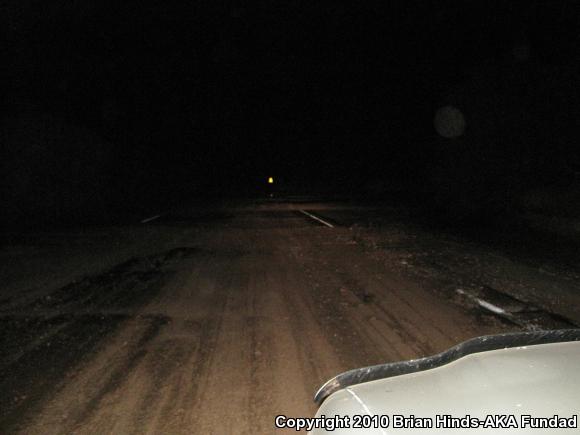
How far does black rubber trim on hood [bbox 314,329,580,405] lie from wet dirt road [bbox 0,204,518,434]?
1.73 metres

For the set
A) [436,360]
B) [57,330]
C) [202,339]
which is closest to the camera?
[436,360]

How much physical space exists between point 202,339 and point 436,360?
4306 mm

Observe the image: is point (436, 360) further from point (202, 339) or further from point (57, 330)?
point (57, 330)

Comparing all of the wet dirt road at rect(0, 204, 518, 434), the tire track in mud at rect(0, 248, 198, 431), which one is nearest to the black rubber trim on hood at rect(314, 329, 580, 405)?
the wet dirt road at rect(0, 204, 518, 434)

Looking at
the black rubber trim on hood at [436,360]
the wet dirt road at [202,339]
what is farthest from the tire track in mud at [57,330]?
the black rubber trim on hood at [436,360]

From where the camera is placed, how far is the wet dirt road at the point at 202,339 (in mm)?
4734

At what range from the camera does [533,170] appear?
29.3 metres

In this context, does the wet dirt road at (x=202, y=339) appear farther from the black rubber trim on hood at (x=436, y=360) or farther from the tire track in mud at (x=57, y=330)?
the black rubber trim on hood at (x=436, y=360)

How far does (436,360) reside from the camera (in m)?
2.95

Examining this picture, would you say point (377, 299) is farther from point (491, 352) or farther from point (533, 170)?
point (533, 170)

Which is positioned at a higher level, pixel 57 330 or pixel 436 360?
pixel 436 360

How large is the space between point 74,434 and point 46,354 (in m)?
2.25

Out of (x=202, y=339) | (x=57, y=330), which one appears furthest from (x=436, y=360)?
(x=57, y=330)

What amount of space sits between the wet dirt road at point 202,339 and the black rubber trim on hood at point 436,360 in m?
1.73
